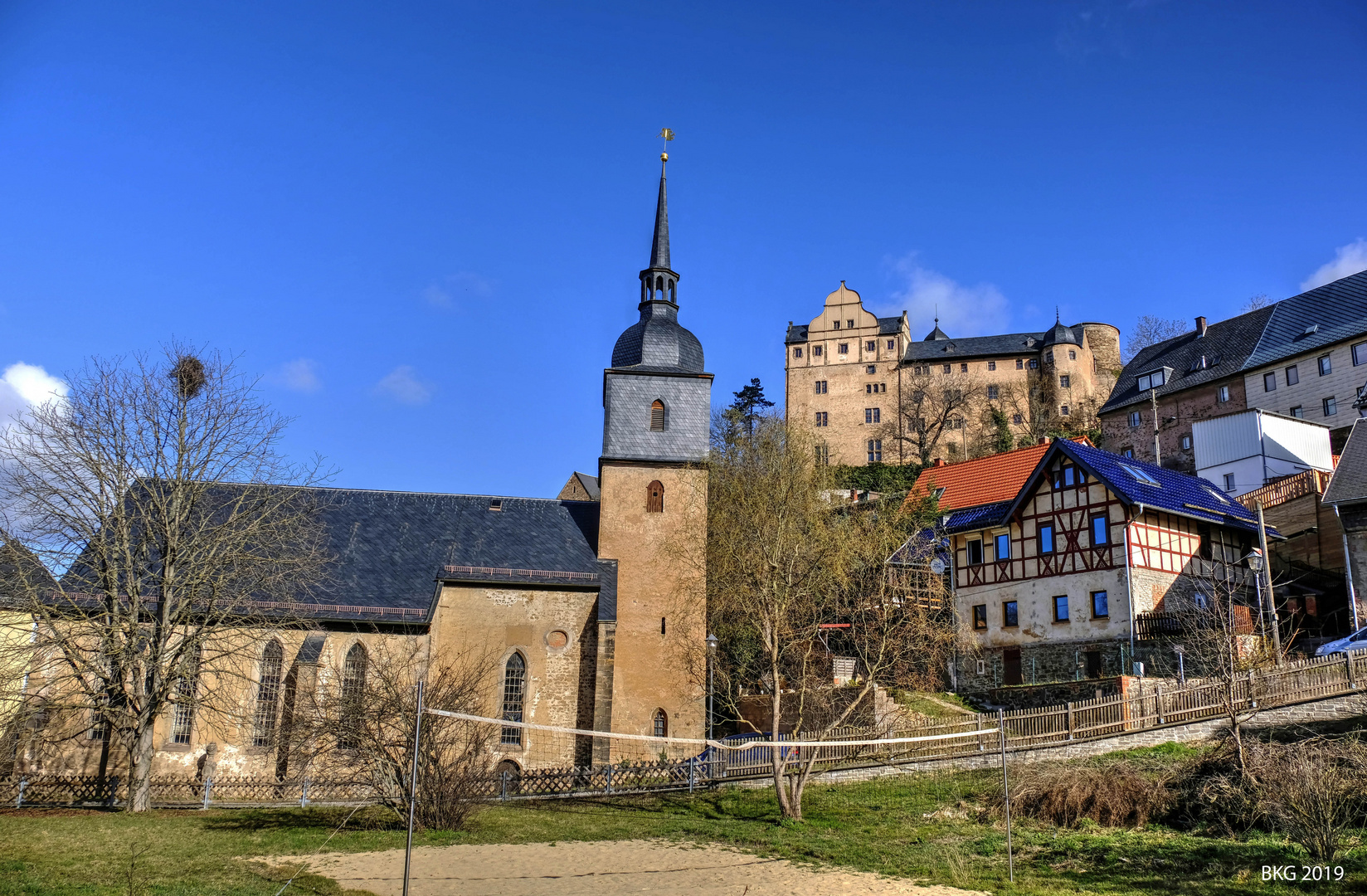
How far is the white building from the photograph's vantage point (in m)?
45.2

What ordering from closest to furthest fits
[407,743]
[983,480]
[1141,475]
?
[407,743] < [1141,475] < [983,480]

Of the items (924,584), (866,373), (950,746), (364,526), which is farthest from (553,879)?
(866,373)

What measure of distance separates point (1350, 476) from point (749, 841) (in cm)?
2461

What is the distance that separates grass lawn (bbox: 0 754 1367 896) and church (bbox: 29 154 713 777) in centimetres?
609

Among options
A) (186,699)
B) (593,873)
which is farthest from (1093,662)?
(186,699)

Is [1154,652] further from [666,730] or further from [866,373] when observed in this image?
[866,373]

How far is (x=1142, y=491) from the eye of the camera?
32.6 m

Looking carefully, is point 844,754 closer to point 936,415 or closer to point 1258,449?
point 1258,449

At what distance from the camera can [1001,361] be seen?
85.5 meters

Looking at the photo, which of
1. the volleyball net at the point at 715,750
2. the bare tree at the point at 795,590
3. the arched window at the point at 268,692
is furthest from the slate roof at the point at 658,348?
the arched window at the point at 268,692

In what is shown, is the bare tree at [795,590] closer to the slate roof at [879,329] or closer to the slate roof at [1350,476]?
the slate roof at [1350,476]

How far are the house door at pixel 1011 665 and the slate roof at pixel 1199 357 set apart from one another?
102ft

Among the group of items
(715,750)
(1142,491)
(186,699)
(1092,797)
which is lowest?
(1092,797)

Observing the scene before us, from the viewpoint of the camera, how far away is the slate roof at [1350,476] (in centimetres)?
3116
